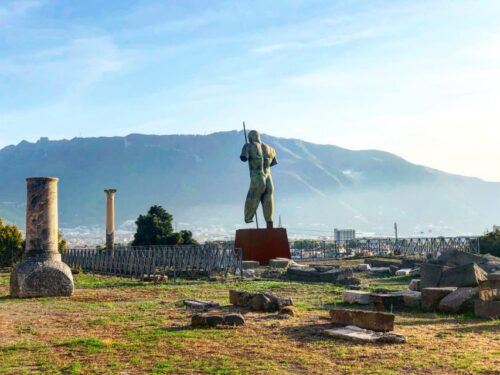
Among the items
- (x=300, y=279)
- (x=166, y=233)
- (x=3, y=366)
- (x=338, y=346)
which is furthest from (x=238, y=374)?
(x=166, y=233)

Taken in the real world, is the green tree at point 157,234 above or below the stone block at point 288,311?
above

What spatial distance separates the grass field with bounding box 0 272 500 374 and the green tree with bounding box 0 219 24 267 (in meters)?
19.7

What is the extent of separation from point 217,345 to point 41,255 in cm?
913

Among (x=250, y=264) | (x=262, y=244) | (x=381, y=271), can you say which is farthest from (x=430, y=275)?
(x=262, y=244)

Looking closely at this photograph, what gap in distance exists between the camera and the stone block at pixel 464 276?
14156 millimetres

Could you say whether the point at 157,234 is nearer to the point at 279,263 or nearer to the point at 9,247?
the point at 9,247

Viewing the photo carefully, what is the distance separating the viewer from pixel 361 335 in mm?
8883

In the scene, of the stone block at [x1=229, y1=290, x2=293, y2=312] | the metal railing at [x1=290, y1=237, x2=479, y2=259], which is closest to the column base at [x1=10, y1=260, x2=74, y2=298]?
the stone block at [x1=229, y1=290, x2=293, y2=312]

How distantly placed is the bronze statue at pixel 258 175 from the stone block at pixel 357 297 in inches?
657

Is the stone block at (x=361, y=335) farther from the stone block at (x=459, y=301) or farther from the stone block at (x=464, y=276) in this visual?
the stone block at (x=464, y=276)

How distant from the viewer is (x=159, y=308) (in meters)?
13.0

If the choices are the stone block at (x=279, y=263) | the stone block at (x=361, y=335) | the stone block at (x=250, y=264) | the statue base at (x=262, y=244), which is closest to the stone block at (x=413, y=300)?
the stone block at (x=361, y=335)

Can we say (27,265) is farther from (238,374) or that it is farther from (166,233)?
(166,233)

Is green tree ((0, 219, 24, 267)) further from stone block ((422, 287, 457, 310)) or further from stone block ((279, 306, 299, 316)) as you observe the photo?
stone block ((422, 287, 457, 310))
